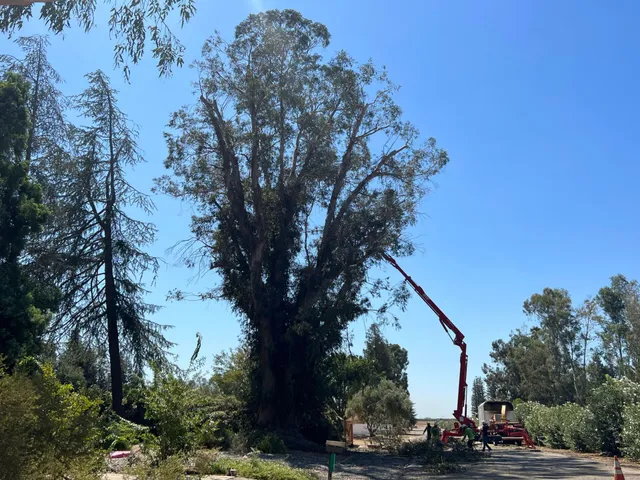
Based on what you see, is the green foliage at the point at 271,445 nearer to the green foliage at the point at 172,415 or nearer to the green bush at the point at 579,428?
the green foliage at the point at 172,415

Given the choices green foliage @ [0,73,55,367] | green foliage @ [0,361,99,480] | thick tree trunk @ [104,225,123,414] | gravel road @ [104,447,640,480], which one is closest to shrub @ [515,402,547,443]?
gravel road @ [104,447,640,480]

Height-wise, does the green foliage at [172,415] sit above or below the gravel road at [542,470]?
above

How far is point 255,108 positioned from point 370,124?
6437mm

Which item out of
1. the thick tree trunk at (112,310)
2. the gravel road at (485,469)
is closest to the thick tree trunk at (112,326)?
the thick tree trunk at (112,310)

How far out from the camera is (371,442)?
3403cm

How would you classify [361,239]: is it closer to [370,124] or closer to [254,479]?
[370,124]

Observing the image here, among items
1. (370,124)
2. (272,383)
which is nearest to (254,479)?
(272,383)

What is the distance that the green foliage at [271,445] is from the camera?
73.0ft

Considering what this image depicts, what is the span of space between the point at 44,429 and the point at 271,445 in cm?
1645

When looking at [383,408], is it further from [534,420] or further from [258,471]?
[258,471]

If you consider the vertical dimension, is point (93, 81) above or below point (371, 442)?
above

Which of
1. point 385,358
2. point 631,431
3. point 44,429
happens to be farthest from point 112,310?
point 385,358

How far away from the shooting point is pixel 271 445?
22.4 metres

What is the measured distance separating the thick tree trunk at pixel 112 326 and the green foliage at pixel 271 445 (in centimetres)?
772
